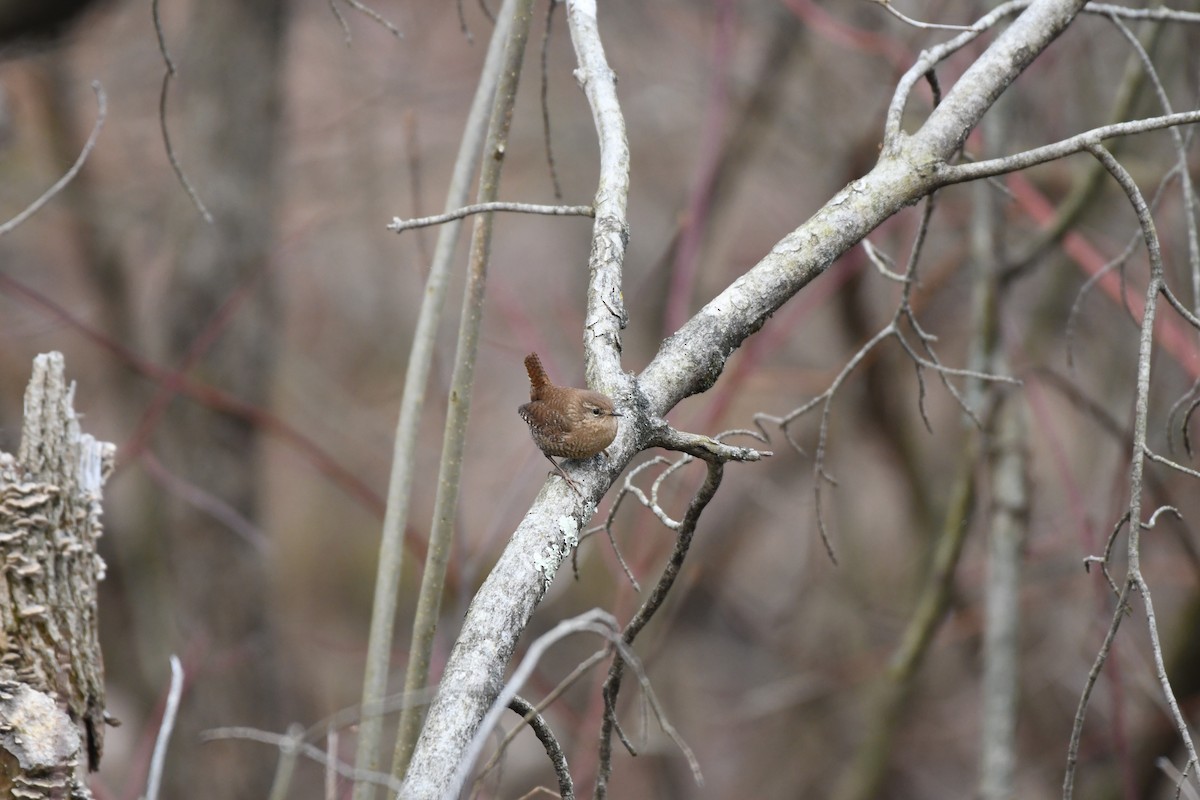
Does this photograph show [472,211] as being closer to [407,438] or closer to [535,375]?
[535,375]

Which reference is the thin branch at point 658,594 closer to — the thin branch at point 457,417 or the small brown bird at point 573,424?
the small brown bird at point 573,424

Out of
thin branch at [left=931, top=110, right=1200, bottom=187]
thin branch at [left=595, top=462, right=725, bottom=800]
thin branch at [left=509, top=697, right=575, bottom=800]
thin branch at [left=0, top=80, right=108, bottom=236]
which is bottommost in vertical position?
thin branch at [left=509, top=697, right=575, bottom=800]

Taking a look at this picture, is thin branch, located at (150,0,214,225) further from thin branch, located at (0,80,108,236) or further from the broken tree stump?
the broken tree stump

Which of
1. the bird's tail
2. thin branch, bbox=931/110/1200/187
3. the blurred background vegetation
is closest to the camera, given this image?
thin branch, bbox=931/110/1200/187

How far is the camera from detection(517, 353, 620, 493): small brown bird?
136 centimetres

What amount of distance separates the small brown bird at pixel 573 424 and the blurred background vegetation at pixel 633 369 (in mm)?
1010

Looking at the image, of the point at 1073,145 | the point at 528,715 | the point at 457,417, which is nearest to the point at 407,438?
the point at 457,417

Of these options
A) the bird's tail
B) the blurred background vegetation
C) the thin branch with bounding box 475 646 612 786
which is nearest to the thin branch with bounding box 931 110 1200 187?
the bird's tail

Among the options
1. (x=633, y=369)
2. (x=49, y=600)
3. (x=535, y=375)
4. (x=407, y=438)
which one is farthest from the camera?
(x=633, y=369)

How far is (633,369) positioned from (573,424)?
4529 millimetres

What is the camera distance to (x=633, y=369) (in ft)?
19.4

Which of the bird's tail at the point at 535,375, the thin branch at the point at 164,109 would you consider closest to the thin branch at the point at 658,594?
the bird's tail at the point at 535,375

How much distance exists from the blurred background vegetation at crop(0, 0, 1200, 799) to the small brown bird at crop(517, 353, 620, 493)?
1010 mm

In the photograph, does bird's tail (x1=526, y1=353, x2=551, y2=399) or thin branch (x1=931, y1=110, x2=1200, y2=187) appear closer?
thin branch (x1=931, y1=110, x2=1200, y2=187)
